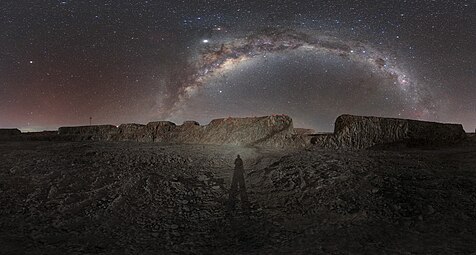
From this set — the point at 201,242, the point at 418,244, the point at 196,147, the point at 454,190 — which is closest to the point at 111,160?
the point at 196,147

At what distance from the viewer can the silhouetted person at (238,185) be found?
15.8ft

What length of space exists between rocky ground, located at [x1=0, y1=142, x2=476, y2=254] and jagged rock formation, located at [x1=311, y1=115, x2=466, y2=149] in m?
0.93

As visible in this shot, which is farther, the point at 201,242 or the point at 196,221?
the point at 196,221

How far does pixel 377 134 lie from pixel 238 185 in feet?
14.2

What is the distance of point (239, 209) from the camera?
454cm

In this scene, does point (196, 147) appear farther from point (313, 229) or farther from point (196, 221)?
point (313, 229)

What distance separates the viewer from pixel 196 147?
789cm

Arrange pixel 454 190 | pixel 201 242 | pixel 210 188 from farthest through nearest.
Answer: pixel 210 188
pixel 454 190
pixel 201 242

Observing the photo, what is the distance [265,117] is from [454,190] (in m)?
4.76

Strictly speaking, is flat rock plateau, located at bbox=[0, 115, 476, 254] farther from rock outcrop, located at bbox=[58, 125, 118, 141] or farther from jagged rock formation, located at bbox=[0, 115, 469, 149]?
rock outcrop, located at bbox=[58, 125, 118, 141]

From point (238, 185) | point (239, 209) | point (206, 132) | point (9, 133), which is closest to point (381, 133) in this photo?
point (238, 185)

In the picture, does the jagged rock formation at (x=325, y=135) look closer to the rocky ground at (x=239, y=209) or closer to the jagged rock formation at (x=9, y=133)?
the rocky ground at (x=239, y=209)

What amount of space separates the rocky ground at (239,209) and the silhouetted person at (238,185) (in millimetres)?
122

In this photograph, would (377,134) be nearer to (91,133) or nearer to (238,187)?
(238,187)
